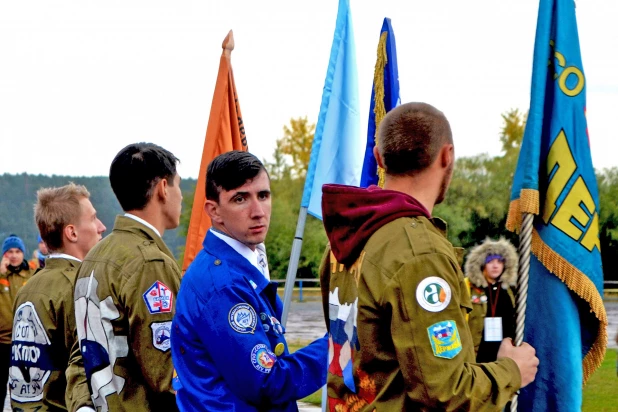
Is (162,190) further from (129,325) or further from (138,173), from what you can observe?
(129,325)

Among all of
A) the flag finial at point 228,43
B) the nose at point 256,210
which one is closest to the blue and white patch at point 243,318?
the nose at point 256,210

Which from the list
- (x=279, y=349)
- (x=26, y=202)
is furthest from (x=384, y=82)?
(x=26, y=202)

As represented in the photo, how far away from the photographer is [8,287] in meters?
8.51

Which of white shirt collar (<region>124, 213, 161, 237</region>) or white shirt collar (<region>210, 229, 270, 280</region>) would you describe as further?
white shirt collar (<region>124, 213, 161, 237</region>)

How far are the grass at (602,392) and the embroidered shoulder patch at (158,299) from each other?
5790 millimetres

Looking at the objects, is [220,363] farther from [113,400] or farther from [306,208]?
[306,208]

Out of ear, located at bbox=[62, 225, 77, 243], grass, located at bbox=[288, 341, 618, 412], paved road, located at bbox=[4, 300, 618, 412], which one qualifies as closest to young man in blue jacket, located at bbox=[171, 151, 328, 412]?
ear, located at bbox=[62, 225, 77, 243]

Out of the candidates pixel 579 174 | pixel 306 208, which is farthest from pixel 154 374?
pixel 306 208

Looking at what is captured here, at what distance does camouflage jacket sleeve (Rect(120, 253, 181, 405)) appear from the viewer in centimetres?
348

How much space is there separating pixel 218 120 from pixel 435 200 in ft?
10.0

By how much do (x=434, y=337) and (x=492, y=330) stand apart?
20.4 feet

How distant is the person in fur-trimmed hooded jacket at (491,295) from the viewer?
27.4 feet

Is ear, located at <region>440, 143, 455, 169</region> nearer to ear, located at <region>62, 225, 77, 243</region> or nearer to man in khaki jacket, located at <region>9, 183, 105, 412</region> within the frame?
man in khaki jacket, located at <region>9, 183, 105, 412</region>

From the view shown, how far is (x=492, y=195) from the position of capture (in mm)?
44469
